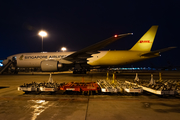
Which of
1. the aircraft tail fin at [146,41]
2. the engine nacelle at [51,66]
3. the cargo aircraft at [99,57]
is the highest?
the aircraft tail fin at [146,41]

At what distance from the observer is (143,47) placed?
19.5 meters

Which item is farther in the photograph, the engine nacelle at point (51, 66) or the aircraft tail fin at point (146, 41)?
the aircraft tail fin at point (146, 41)

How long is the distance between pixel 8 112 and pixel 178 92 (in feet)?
22.0

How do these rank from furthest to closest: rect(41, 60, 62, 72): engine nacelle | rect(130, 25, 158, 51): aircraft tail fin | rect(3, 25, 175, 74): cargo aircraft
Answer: rect(130, 25, 158, 51): aircraft tail fin < rect(3, 25, 175, 74): cargo aircraft < rect(41, 60, 62, 72): engine nacelle

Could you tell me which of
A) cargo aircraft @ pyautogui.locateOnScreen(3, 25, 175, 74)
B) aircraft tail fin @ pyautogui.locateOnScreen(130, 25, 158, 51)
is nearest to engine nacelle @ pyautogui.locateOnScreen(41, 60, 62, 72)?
cargo aircraft @ pyautogui.locateOnScreen(3, 25, 175, 74)

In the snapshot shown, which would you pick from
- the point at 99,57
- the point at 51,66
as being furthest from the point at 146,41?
the point at 51,66

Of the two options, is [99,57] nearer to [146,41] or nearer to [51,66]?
[146,41]

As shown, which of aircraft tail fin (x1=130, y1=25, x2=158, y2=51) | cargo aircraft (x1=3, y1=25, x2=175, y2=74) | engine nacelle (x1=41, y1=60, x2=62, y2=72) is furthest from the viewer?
aircraft tail fin (x1=130, y1=25, x2=158, y2=51)

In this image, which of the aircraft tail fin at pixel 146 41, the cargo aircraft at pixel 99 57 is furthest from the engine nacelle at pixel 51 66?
the aircraft tail fin at pixel 146 41

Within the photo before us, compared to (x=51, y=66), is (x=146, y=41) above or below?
above

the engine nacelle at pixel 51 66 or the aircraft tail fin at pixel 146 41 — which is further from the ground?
the aircraft tail fin at pixel 146 41

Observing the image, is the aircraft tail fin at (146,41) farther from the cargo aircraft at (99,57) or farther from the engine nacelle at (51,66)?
the engine nacelle at (51,66)

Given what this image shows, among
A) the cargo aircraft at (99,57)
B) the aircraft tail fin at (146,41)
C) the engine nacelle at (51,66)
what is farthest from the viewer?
the aircraft tail fin at (146,41)

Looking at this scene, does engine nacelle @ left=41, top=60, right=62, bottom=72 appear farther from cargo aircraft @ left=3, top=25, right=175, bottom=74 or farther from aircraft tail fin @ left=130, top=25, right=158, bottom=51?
aircraft tail fin @ left=130, top=25, right=158, bottom=51
